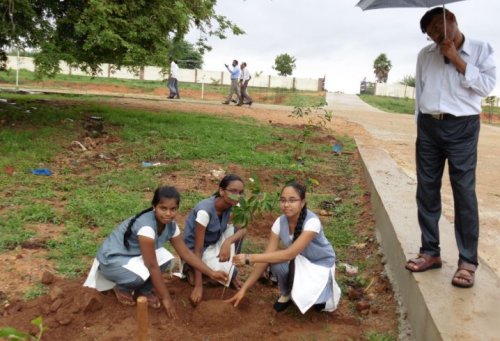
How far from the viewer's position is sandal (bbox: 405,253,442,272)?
328cm

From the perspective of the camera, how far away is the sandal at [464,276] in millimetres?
3045

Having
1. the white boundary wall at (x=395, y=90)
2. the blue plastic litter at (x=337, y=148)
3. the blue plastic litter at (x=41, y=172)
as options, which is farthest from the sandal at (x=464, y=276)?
the white boundary wall at (x=395, y=90)

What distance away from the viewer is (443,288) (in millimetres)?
3045

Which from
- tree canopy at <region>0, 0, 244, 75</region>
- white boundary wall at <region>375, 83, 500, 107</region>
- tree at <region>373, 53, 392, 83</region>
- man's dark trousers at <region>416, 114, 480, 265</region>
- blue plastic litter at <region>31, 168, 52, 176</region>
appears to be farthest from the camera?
tree at <region>373, 53, 392, 83</region>

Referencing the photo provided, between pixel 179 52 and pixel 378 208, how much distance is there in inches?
→ 343

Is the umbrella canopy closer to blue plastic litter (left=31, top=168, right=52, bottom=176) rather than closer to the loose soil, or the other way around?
the loose soil

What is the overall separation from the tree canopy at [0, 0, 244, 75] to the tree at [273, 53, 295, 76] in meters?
44.6

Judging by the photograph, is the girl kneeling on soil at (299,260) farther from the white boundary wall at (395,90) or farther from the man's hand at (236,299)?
the white boundary wall at (395,90)

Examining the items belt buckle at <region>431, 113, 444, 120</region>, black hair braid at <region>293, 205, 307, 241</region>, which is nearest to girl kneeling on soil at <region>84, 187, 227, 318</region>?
black hair braid at <region>293, 205, 307, 241</region>

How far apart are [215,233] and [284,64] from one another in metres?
51.4

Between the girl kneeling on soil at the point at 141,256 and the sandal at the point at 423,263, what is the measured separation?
1.54 meters

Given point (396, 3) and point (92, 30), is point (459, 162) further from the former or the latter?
point (92, 30)

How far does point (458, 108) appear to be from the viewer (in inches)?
120

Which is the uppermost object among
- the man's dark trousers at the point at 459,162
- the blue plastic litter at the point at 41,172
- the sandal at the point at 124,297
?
the man's dark trousers at the point at 459,162
